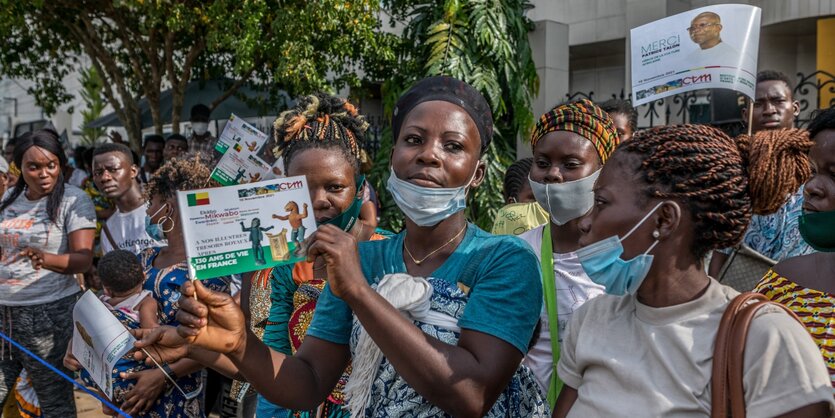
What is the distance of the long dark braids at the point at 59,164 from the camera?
17.1 feet

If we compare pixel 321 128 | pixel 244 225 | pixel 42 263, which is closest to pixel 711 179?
pixel 244 225

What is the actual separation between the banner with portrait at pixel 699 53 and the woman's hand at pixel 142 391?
9.45 feet

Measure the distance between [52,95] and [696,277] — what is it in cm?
1354

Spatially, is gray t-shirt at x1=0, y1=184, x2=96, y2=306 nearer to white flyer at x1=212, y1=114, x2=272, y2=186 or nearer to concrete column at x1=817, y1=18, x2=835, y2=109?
white flyer at x1=212, y1=114, x2=272, y2=186

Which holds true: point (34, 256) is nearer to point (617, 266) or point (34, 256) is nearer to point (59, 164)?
point (59, 164)

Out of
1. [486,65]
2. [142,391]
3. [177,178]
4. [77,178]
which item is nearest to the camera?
[142,391]

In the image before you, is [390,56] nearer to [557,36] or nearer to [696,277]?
[557,36]

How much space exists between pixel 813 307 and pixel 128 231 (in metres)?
4.90

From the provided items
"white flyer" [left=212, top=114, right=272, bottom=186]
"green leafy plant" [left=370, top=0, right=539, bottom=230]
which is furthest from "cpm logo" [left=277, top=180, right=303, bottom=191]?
"green leafy plant" [left=370, top=0, right=539, bottom=230]

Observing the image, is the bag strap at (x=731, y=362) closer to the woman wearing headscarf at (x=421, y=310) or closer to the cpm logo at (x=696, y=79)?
the woman wearing headscarf at (x=421, y=310)

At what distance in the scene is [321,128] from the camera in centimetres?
304

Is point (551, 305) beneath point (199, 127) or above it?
beneath

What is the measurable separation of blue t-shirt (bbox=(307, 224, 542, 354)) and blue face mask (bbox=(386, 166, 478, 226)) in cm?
11

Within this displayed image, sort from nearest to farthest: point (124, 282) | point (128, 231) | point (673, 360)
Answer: point (673, 360) < point (124, 282) < point (128, 231)
